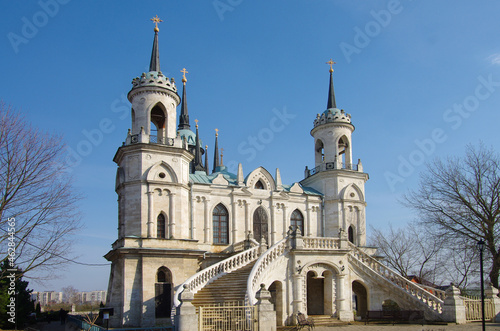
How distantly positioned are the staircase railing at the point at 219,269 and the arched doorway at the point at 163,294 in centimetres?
358

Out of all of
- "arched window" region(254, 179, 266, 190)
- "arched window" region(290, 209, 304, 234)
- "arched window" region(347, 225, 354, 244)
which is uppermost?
"arched window" region(254, 179, 266, 190)

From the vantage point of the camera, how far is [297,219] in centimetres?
3584

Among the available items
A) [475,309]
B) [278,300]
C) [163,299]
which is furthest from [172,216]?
[475,309]

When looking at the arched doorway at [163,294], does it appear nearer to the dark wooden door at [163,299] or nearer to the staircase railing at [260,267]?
the dark wooden door at [163,299]

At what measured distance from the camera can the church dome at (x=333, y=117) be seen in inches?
1506

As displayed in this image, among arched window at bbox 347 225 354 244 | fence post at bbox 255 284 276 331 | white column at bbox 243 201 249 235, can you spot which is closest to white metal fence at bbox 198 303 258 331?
fence post at bbox 255 284 276 331

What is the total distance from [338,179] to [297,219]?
459 cm

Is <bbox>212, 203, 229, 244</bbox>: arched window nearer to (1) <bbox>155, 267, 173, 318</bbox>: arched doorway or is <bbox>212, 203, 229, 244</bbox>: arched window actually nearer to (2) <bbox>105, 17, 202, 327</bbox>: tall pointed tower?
(2) <bbox>105, 17, 202, 327</bbox>: tall pointed tower

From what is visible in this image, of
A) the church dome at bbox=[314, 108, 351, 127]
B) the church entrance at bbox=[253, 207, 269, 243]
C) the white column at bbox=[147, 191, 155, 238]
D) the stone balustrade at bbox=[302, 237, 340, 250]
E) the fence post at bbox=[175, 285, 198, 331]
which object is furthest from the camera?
the church dome at bbox=[314, 108, 351, 127]

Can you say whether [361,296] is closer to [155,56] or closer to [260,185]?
[260,185]

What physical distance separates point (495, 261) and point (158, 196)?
2069cm

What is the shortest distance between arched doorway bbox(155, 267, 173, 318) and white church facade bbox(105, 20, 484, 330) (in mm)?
59

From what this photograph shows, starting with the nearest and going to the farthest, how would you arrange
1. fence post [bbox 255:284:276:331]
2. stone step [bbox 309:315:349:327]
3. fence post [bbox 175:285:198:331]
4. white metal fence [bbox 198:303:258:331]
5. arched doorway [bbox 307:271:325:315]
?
1. fence post [bbox 175:285:198:331]
2. white metal fence [bbox 198:303:258:331]
3. fence post [bbox 255:284:276:331]
4. stone step [bbox 309:315:349:327]
5. arched doorway [bbox 307:271:325:315]

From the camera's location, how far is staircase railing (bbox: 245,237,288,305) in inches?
879
